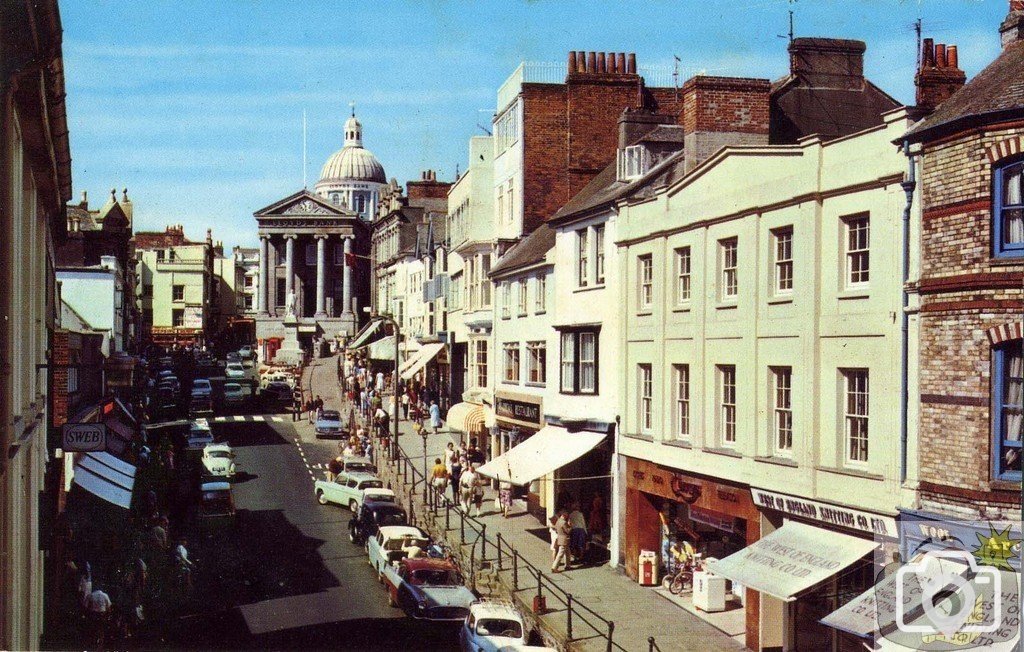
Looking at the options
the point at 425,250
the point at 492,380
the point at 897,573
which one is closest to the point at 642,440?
the point at 897,573

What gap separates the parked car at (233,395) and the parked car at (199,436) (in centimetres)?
1555

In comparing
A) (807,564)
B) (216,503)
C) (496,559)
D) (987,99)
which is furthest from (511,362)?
(987,99)

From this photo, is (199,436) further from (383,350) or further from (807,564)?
(807,564)

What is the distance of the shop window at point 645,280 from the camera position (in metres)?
30.9

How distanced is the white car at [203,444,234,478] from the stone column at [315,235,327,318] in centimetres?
9246

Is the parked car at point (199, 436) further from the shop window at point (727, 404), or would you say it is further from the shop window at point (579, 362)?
the shop window at point (727, 404)

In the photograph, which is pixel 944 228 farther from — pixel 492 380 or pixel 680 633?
pixel 492 380

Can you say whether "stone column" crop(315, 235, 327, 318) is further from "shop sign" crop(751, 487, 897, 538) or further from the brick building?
the brick building

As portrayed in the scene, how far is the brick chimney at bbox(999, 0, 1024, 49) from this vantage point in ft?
69.7

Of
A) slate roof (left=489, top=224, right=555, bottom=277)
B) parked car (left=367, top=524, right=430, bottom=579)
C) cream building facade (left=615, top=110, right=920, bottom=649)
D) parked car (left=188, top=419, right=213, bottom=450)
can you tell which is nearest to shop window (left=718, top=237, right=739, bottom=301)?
cream building facade (left=615, top=110, right=920, bottom=649)

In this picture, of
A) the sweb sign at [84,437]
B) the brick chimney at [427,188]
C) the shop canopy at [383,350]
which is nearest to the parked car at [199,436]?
the shop canopy at [383,350]

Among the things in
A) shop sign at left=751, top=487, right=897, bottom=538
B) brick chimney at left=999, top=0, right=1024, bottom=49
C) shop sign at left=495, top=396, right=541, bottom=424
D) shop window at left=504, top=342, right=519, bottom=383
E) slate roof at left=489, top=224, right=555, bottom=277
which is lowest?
shop sign at left=751, top=487, right=897, bottom=538

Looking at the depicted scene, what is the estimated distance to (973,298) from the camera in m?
18.8

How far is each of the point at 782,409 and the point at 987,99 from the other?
8.07 meters
